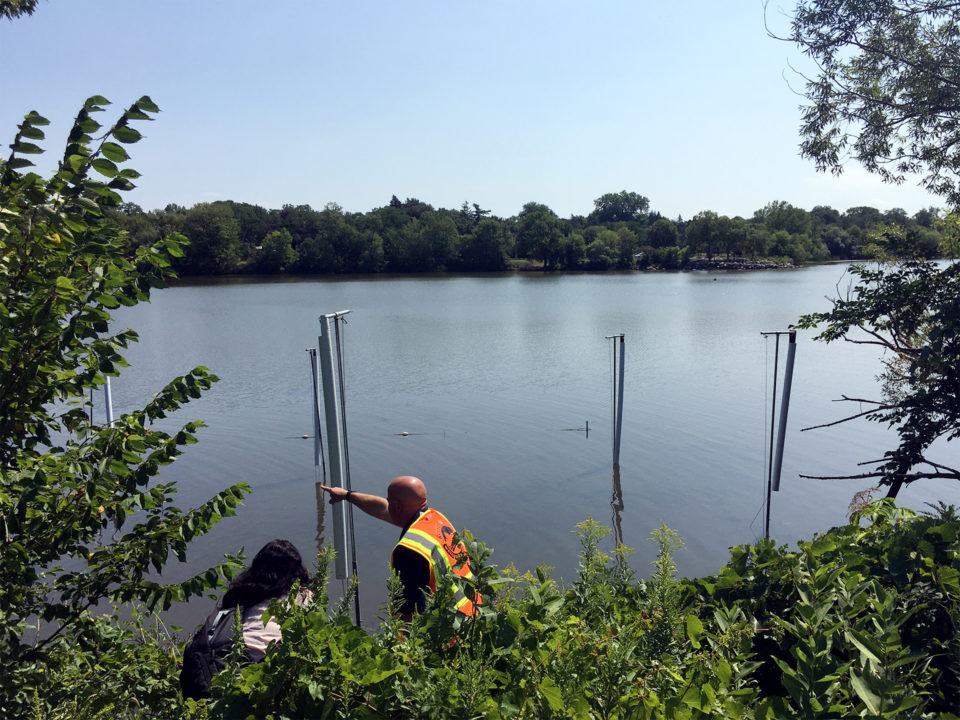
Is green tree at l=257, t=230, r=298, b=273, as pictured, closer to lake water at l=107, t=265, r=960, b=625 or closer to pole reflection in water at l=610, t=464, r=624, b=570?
lake water at l=107, t=265, r=960, b=625

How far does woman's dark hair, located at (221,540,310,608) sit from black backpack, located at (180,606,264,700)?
339 mm

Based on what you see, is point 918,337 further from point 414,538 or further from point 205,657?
point 205,657

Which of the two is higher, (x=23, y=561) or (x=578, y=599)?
(x=23, y=561)

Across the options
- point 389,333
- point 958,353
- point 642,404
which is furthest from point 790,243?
point 958,353

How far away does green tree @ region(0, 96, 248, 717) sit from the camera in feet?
7.76

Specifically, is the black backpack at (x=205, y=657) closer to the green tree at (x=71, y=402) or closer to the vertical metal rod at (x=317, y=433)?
the green tree at (x=71, y=402)

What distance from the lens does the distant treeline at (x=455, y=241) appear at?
9675 centimetres

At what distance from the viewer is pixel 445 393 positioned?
21.2 meters

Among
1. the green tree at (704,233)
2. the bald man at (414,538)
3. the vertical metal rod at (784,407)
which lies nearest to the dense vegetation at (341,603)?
the bald man at (414,538)

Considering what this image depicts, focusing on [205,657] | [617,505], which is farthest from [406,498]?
[617,505]

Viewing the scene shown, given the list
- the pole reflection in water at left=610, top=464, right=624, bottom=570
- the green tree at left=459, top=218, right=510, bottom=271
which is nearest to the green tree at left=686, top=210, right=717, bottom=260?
the green tree at left=459, top=218, right=510, bottom=271

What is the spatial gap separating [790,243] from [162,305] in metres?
94.8

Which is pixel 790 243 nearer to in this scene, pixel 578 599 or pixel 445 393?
pixel 445 393

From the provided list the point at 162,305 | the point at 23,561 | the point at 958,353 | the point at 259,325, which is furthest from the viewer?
the point at 162,305
